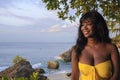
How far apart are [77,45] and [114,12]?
8927 millimetres

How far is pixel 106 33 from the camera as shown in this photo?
4.26 metres

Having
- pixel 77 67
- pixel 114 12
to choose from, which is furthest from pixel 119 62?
pixel 114 12

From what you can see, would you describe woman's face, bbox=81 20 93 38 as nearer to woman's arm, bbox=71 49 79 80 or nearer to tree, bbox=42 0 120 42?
woman's arm, bbox=71 49 79 80

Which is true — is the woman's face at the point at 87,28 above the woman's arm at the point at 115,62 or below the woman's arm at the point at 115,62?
above

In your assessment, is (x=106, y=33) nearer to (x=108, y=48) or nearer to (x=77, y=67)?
(x=108, y=48)

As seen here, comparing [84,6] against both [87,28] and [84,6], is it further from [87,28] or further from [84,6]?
→ [87,28]

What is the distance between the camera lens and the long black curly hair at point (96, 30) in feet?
13.7

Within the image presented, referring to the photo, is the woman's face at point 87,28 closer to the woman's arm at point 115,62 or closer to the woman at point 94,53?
the woman at point 94,53

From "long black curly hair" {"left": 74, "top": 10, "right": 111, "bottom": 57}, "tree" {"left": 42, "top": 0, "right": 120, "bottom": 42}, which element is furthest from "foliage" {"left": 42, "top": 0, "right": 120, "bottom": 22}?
"long black curly hair" {"left": 74, "top": 10, "right": 111, "bottom": 57}

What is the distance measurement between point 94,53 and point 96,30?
0.85ft

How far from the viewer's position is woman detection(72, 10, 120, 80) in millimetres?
4105

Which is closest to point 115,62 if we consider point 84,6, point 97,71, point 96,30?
point 97,71

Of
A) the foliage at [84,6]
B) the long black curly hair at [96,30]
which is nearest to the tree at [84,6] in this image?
the foliage at [84,6]

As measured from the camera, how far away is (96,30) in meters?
4.19
